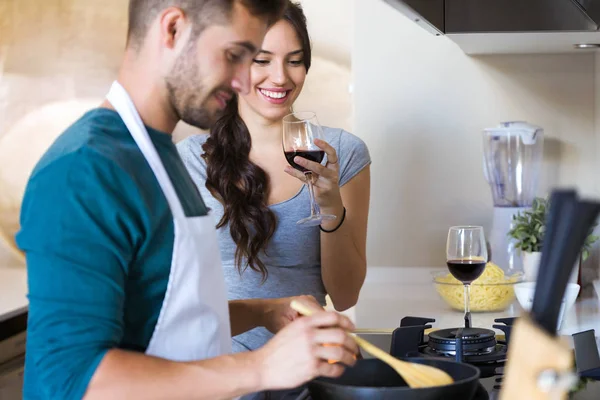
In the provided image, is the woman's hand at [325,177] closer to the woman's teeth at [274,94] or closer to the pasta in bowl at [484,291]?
the woman's teeth at [274,94]

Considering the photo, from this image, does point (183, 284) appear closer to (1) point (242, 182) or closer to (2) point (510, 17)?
(1) point (242, 182)

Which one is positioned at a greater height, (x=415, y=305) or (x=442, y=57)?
(x=442, y=57)

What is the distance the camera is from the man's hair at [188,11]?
3.18 ft

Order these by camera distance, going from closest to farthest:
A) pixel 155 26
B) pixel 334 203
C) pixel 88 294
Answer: pixel 88 294 → pixel 155 26 → pixel 334 203

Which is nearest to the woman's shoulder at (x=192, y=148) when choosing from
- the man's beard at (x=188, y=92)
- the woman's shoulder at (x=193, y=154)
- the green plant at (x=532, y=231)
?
the woman's shoulder at (x=193, y=154)

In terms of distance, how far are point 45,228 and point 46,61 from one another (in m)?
3.28

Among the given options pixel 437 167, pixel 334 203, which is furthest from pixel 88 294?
pixel 437 167

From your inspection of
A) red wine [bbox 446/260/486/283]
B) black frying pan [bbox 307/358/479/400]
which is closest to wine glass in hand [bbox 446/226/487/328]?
red wine [bbox 446/260/486/283]

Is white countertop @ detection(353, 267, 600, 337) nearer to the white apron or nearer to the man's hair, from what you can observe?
the white apron

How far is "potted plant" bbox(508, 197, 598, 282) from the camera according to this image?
7.36 feet

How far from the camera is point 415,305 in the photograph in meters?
2.23

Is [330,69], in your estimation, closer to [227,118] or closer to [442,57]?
[442,57]

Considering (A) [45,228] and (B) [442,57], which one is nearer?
(A) [45,228]

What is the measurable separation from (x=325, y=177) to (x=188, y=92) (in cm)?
67
